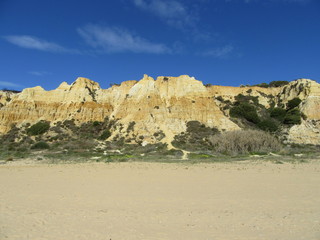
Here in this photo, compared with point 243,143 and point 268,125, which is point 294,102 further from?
point 243,143

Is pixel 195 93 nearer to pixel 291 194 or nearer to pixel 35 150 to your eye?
pixel 35 150

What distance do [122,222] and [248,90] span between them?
58.7m

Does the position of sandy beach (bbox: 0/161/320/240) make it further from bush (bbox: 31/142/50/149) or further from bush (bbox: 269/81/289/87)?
bush (bbox: 269/81/289/87)

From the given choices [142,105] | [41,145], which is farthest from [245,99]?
[41,145]

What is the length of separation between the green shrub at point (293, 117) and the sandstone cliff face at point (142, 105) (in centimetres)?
123

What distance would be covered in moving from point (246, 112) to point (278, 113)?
6932 mm

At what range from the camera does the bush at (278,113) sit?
5044cm

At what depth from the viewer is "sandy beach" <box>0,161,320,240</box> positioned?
5899mm

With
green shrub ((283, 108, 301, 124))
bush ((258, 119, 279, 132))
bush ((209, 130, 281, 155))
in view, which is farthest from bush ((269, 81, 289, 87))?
bush ((209, 130, 281, 155))

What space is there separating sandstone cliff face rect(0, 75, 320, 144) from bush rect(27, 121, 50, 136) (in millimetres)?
2805

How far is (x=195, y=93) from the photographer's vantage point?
50094 mm

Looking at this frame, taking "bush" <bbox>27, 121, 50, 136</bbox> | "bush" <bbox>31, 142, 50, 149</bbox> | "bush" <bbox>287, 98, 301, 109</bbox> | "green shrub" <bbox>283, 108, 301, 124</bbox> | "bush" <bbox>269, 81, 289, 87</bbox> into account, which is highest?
"bush" <bbox>269, 81, 289, 87</bbox>

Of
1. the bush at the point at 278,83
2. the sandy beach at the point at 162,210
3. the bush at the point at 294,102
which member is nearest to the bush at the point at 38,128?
the sandy beach at the point at 162,210

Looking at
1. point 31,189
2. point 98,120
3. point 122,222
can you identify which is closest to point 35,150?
point 98,120
